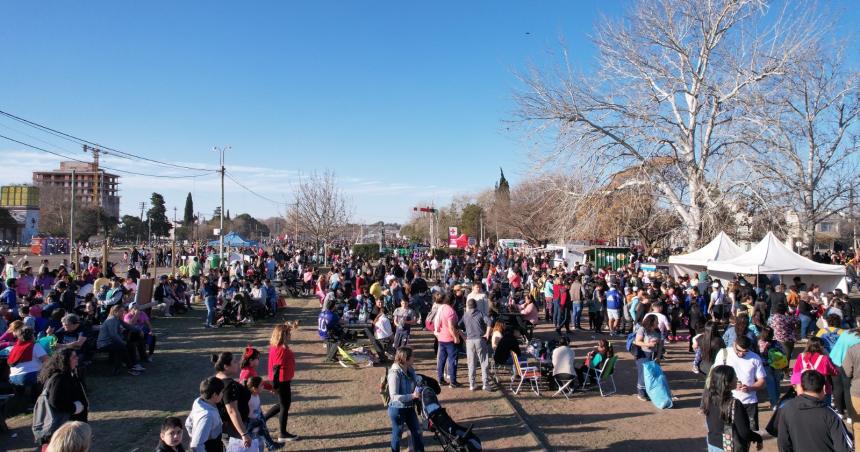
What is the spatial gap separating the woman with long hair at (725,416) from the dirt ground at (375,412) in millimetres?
1774

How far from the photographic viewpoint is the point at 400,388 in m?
5.31

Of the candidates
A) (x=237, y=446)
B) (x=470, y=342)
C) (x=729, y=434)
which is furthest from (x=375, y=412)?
(x=729, y=434)

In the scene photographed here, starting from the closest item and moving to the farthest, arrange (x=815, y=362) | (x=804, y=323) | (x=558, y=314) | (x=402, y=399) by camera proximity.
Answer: (x=402, y=399) → (x=815, y=362) → (x=804, y=323) → (x=558, y=314)

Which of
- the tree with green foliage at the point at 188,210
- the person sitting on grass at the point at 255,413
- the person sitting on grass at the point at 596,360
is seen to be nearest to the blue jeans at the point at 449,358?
the person sitting on grass at the point at 596,360

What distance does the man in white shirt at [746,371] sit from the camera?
540cm

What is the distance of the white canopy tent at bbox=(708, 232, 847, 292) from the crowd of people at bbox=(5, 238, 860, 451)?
578 mm

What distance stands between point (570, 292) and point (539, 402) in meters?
5.90

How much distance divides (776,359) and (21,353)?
10.3m

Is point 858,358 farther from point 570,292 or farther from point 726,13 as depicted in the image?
point 726,13

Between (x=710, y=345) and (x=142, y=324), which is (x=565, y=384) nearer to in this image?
(x=710, y=345)

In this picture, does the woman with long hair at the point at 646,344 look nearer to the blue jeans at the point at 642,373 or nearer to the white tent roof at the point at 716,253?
the blue jeans at the point at 642,373

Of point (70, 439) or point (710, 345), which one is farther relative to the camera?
point (710, 345)

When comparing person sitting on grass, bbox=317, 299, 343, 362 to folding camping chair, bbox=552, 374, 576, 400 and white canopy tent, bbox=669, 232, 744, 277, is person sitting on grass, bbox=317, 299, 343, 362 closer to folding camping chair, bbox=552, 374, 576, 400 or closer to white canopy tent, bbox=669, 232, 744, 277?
folding camping chair, bbox=552, 374, 576, 400

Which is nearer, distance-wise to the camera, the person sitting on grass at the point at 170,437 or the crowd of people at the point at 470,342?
the person sitting on grass at the point at 170,437
